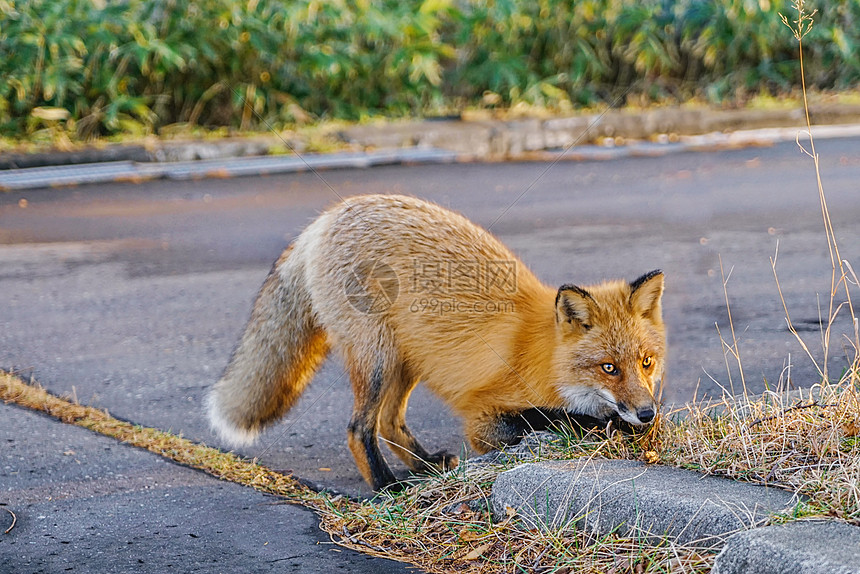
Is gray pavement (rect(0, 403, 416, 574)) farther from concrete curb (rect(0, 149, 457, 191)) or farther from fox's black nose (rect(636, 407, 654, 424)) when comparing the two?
concrete curb (rect(0, 149, 457, 191))

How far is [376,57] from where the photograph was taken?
1251 centimetres

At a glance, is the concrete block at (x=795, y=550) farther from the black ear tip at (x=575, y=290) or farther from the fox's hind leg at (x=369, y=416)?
the fox's hind leg at (x=369, y=416)

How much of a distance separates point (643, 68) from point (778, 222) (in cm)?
596

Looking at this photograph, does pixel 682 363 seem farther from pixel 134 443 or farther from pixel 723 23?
pixel 723 23

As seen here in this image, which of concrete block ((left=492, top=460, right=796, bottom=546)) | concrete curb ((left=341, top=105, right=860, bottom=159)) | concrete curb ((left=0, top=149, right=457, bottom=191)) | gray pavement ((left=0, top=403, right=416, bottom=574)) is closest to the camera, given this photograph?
concrete block ((left=492, top=460, right=796, bottom=546))

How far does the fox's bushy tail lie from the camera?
418 cm

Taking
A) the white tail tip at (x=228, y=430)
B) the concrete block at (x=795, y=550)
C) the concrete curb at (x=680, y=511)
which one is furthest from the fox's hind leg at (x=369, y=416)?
the concrete block at (x=795, y=550)

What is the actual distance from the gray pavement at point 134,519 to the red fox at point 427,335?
0.44 metres

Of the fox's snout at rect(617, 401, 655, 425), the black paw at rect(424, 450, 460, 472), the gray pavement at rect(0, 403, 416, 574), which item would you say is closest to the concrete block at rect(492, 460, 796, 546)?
the fox's snout at rect(617, 401, 655, 425)

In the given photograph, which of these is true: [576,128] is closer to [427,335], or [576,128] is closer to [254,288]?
[254,288]

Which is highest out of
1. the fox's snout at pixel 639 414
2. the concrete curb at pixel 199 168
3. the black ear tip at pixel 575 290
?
the black ear tip at pixel 575 290

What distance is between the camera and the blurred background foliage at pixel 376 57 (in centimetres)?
1120

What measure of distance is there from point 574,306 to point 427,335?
661mm

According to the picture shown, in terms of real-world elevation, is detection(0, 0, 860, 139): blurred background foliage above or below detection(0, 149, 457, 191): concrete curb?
above
